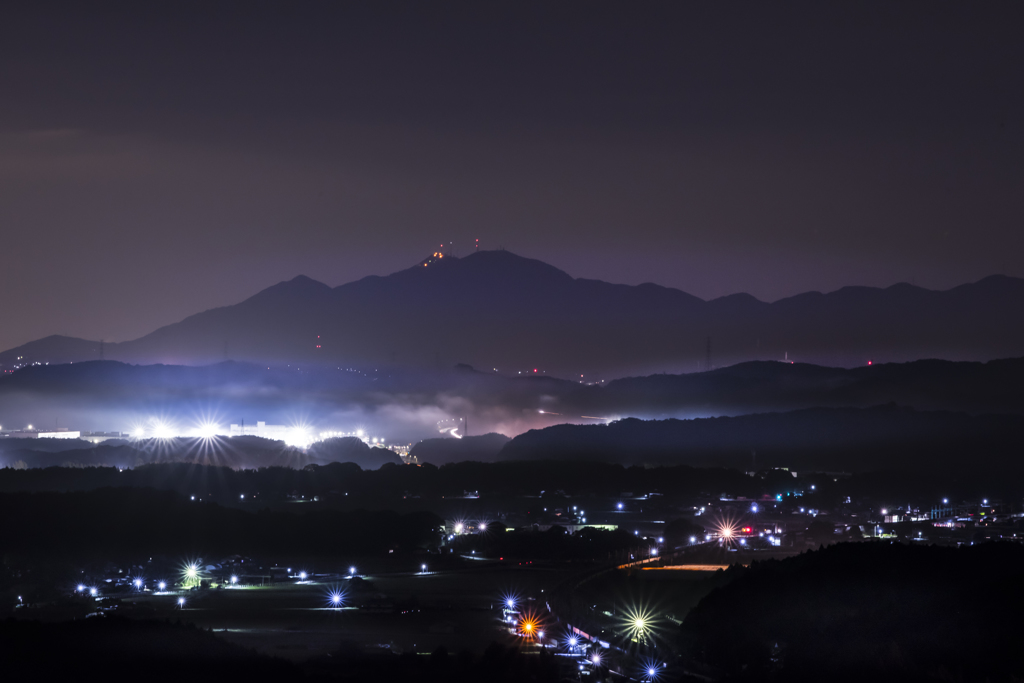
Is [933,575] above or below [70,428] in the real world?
below

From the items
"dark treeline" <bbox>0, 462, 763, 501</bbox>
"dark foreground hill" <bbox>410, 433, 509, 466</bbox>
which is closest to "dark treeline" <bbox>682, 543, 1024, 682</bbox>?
"dark treeline" <bbox>0, 462, 763, 501</bbox>

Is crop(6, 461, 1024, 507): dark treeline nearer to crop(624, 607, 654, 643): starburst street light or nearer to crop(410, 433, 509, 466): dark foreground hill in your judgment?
crop(410, 433, 509, 466): dark foreground hill

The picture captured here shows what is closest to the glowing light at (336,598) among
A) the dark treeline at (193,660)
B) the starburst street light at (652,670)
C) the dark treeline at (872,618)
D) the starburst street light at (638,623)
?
the dark treeline at (193,660)

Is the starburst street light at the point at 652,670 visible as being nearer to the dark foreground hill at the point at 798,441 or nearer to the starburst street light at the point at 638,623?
the starburst street light at the point at 638,623

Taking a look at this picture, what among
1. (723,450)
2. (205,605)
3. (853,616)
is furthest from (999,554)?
(723,450)

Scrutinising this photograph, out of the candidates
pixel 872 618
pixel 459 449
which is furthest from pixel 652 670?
pixel 459 449

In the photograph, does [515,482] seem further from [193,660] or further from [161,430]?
[193,660]

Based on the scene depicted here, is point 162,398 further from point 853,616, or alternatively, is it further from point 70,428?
point 853,616
